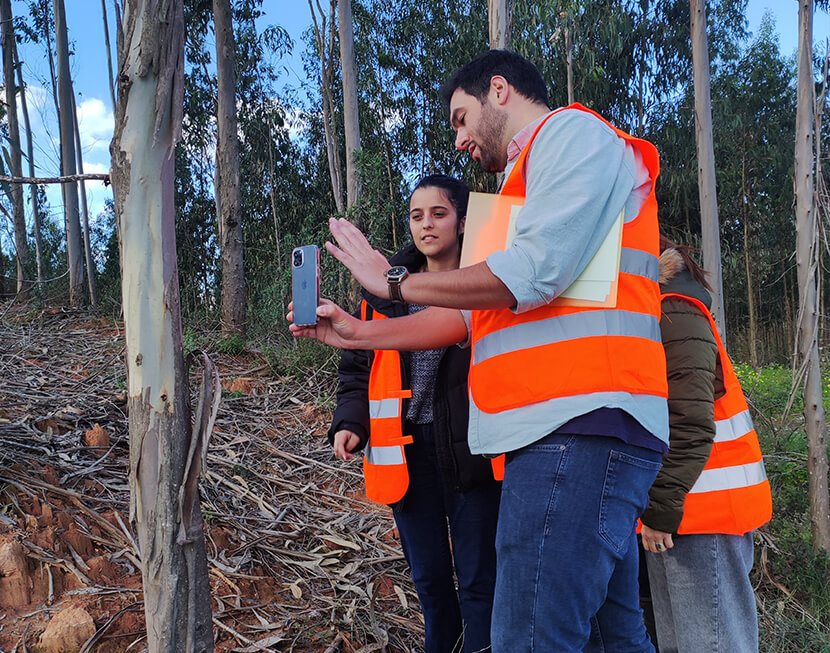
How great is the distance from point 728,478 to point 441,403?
92 cm

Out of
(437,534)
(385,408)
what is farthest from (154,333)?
(437,534)

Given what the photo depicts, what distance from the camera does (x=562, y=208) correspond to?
1.42 m

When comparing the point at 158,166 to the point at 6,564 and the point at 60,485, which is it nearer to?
the point at 6,564

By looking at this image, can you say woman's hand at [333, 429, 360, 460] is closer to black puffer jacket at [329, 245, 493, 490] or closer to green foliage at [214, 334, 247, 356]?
black puffer jacket at [329, 245, 493, 490]

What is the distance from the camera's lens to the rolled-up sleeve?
1410 mm

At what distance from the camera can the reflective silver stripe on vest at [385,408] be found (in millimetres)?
2473

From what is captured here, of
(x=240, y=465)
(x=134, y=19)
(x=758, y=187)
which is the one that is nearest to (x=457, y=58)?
(x=758, y=187)

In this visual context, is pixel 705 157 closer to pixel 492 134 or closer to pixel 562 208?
pixel 492 134

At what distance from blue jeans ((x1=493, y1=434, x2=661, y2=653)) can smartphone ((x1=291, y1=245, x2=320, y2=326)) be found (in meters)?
0.69

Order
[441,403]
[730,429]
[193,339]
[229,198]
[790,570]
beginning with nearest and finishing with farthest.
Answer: [730,429] → [441,403] → [790,570] → [193,339] → [229,198]

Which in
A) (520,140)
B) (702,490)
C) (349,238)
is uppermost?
(520,140)

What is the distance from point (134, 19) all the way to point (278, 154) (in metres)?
15.4

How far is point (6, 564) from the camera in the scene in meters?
2.65

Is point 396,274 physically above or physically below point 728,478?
above
